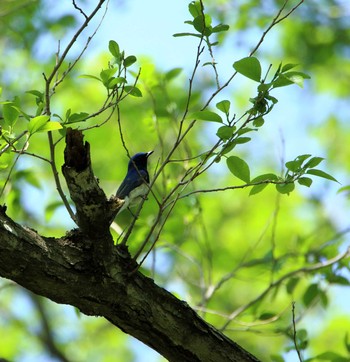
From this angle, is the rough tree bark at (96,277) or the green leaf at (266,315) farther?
the green leaf at (266,315)

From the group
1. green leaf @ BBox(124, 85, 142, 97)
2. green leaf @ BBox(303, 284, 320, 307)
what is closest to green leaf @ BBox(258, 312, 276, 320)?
A: green leaf @ BBox(303, 284, 320, 307)

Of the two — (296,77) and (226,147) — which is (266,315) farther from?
(296,77)

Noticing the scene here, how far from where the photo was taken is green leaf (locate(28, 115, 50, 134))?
291 cm

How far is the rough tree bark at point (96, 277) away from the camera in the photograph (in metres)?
2.95

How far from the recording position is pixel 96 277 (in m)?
3.17

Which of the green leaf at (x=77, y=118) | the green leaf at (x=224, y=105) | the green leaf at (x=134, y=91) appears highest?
the green leaf at (x=134, y=91)

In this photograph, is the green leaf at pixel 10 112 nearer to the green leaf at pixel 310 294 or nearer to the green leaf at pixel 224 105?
the green leaf at pixel 224 105

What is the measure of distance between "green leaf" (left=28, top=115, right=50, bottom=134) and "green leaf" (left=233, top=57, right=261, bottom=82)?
87cm

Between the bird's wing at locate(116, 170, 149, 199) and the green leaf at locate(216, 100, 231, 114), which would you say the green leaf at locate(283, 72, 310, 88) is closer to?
the green leaf at locate(216, 100, 231, 114)

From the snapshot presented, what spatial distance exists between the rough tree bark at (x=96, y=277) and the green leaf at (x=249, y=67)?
0.75 m

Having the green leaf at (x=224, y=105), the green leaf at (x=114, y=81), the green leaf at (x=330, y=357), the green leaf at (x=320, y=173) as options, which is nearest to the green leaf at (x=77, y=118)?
the green leaf at (x=114, y=81)

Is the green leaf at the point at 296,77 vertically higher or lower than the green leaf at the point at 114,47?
lower

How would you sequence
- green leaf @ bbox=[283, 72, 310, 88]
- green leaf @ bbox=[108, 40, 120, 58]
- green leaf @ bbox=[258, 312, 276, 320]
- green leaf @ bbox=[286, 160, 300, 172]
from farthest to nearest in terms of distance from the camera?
green leaf @ bbox=[258, 312, 276, 320] → green leaf @ bbox=[108, 40, 120, 58] → green leaf @ bbox=[286, 160, 300, 172] → green leaf @ bbox=[283, 72, 310, 88]

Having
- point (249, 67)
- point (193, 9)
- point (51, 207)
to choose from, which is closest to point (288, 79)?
point (249, 67)
